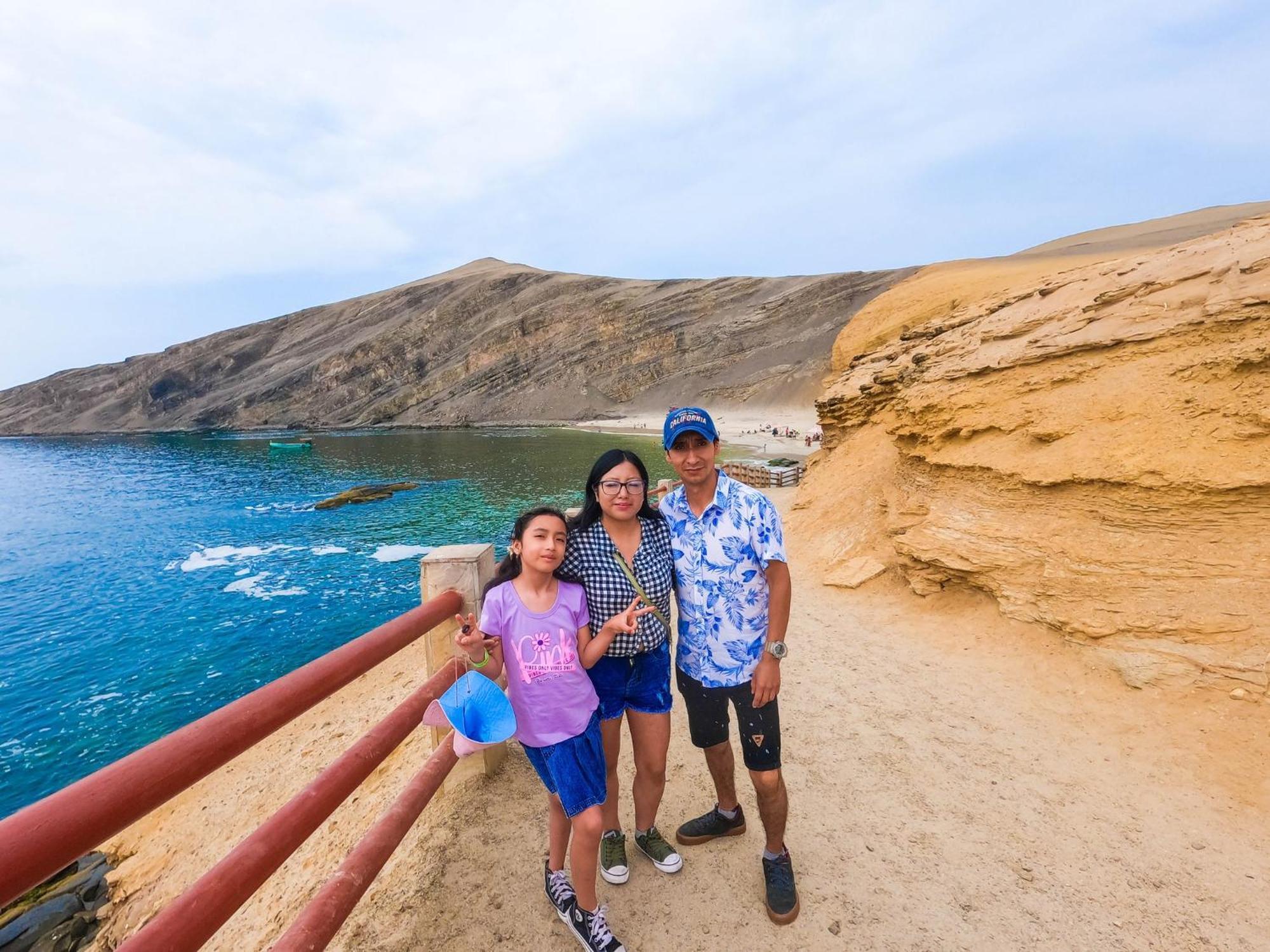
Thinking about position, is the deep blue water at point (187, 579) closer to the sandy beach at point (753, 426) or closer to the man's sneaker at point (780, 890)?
the sandy beach at point (753, 426)

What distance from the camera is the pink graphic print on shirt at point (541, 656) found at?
8.10 ft

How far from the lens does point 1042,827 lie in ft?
11.4

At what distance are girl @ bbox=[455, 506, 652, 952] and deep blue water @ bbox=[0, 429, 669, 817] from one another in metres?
11.3

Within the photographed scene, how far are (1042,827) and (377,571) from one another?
59.6ft

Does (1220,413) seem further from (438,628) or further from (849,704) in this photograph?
(438,628)

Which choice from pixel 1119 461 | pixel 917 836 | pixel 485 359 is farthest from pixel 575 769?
pixel 485 359

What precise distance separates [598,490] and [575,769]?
122 cm

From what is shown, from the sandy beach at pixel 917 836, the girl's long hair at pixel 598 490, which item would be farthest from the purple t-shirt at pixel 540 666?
the sandy beach at pixel 917 836

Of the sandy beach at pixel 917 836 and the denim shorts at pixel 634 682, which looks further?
the sandy beach at pixel 917 836

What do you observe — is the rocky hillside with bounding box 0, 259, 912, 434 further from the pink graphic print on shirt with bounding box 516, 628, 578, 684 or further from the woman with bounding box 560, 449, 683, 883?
the pink graphic print on shirt with bounding box 516, 628, 578, 684

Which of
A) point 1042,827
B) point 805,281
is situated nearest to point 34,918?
point 1042,827

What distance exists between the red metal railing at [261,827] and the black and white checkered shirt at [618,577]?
702mm

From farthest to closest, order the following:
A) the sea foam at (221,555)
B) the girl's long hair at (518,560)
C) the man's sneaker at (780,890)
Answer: the sea foam at (221,555), the man's sneaker at (780,890), the girl's long hair at (518,560)

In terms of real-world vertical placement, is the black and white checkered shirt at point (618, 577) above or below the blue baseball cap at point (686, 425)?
below
